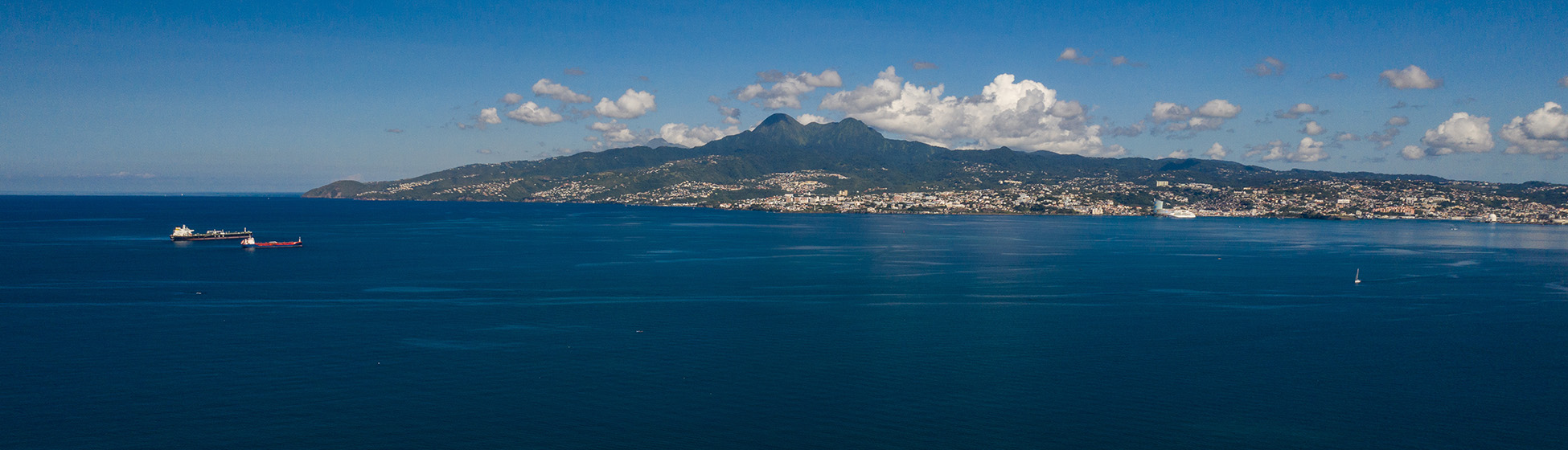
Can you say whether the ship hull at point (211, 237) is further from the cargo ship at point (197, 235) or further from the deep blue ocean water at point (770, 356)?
the deep blue ocean water at point (770, 356)

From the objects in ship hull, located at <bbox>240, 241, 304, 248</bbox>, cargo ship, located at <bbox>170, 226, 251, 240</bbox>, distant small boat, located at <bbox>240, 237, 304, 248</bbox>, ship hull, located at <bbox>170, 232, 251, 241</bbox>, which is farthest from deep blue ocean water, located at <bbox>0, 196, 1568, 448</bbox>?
cargo ship, located at <bbox>170, 226, 251, 240</bbox>

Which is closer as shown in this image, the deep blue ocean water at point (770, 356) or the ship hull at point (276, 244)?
the deep blue ocean water at point (770, 356)

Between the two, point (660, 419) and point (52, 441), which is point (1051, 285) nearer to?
point (660, 419)

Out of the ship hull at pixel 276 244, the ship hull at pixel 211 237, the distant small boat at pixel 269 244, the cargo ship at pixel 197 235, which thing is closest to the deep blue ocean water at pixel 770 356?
the distant small boat at pixel 269 244

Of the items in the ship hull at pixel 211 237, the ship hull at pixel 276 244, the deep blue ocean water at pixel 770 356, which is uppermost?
the ship hull at pixel 211 237

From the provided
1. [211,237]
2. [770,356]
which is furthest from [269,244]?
[770,356]

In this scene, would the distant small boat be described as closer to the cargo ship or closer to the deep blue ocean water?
the cargo ship

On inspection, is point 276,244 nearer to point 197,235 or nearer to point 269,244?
point 269,244

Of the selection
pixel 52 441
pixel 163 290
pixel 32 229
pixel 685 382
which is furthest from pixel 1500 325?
pixel 32 229
